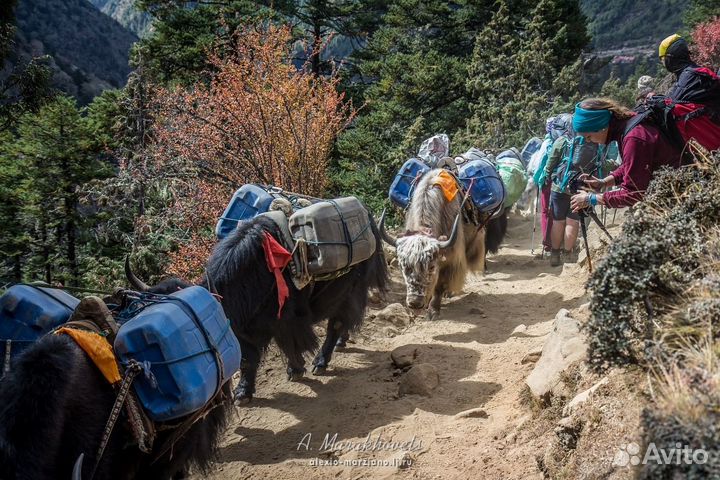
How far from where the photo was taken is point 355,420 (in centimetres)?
418

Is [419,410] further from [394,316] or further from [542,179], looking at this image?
[542,179]

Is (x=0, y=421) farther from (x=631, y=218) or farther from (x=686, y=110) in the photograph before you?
(x=686, y=110)

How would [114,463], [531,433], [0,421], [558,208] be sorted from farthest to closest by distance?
1. [558,208]
2. [531,433]
3. [114,463]
4. [0,421]

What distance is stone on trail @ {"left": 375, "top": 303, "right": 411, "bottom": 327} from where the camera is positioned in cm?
618

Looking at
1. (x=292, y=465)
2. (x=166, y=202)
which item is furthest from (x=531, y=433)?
(x=166, y=202)

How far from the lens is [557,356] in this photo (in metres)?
3.49

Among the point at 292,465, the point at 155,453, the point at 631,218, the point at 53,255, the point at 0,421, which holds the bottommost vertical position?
the point at 53,255

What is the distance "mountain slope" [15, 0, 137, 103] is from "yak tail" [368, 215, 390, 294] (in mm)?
41454

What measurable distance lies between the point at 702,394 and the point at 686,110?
2.35 m

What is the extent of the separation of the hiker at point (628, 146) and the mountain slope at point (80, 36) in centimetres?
4361

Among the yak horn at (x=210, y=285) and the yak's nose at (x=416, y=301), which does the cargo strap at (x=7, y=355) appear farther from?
the yak's nose at (x=416, y=301)

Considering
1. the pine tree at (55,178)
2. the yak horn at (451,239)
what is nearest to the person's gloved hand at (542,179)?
the yak horn at (451,239)

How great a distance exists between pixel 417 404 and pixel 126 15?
86038mm

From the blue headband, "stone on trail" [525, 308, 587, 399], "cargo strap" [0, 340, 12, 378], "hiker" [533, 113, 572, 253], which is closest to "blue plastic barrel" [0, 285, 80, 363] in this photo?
"cargo strap" [0, 340, 12, 378]
